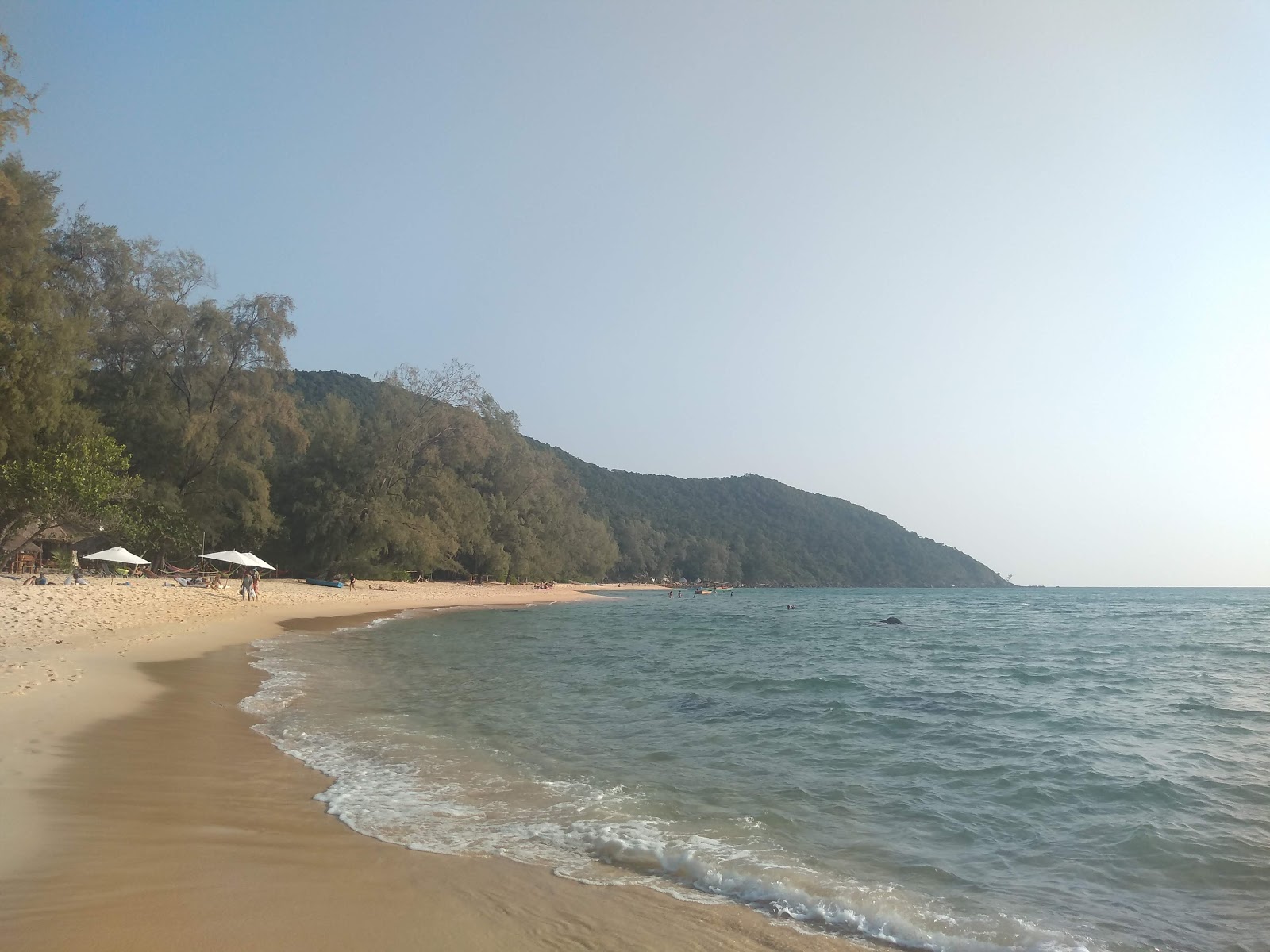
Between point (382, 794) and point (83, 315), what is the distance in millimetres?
32797

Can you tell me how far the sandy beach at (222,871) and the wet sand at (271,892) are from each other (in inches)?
0.5

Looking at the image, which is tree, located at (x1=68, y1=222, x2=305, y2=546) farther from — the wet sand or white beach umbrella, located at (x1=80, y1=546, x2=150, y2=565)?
the wet sand

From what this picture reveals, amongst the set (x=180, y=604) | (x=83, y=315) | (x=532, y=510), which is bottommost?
(x=180, y=604)

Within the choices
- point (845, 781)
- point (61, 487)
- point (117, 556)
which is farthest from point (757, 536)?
point (845, 781)

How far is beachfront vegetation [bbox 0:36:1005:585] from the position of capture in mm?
26797

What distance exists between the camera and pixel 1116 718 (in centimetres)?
1254

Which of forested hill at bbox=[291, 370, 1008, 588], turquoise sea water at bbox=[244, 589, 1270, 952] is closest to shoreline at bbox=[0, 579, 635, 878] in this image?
turquoise sea water at bbox=[244, 589, 1270, 952]

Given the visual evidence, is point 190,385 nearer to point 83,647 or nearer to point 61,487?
point 61,487

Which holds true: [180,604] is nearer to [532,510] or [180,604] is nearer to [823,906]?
[823,906]

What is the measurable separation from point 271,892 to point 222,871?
1.76ft

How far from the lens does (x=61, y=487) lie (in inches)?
1062

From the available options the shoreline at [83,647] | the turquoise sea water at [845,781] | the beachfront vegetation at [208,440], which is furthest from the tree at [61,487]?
the turquoise sea water at [845,781]

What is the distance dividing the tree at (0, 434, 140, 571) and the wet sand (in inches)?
974

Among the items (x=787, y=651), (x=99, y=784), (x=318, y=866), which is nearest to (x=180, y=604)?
(x=787, y=651)
